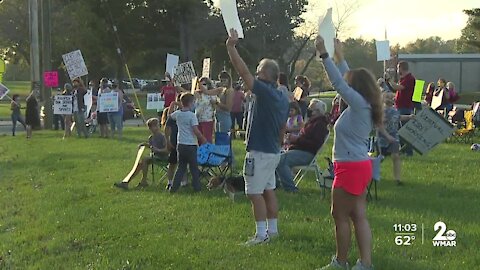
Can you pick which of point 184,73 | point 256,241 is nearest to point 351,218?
point 256,241

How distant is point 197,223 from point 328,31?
2981 mm

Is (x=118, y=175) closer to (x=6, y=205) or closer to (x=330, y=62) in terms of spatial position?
(x=6, y=205)

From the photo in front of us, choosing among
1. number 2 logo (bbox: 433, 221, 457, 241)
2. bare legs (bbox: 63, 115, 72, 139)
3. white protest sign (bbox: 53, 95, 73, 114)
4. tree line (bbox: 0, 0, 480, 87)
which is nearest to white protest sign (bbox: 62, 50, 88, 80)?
white protest sign (bbox: 53, 95, 73, 114)

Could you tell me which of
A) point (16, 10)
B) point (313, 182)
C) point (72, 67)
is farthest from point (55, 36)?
point (313, 182)

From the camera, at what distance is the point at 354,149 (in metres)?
6.06

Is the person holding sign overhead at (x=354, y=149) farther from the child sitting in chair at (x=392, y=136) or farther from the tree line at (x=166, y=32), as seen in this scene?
the tree line at (x=166, y=32)

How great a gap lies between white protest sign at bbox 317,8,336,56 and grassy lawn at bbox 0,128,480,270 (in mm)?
1913

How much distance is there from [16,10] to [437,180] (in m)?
54.7

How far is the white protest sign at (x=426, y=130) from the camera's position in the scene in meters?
11.6

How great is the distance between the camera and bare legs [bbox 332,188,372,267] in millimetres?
6062

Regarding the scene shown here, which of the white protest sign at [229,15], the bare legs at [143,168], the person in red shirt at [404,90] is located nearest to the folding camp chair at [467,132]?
the person in red shirt at [404,90]

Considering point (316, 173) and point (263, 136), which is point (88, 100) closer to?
point (316, 173)

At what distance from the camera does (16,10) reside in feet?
199

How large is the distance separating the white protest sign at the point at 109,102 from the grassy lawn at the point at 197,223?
294 inches
